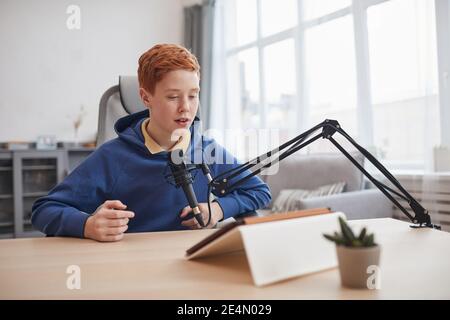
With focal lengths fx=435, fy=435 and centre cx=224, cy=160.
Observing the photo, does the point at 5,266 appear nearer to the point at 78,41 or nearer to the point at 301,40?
the point at 301,40

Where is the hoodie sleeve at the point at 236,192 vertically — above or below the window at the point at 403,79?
below

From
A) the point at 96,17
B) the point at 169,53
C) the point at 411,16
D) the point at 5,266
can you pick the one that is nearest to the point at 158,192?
the point at 169,53

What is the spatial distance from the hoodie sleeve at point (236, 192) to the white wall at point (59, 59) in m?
3.64

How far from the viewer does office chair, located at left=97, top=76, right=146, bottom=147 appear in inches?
70.6

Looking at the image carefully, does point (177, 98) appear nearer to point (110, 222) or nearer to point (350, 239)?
point (110, 222)

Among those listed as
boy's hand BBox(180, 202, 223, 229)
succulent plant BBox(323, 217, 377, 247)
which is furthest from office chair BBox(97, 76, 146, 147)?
succulent plant BBox(323, 217, 377, 247)

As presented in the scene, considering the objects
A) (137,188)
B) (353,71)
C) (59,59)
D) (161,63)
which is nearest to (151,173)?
(137,188)

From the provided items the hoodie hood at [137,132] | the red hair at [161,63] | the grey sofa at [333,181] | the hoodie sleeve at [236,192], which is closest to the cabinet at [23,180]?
the grey sofa at [333,181]

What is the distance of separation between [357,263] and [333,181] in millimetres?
2515

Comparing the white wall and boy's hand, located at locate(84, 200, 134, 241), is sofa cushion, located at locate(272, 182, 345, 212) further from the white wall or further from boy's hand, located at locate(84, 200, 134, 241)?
the white wall

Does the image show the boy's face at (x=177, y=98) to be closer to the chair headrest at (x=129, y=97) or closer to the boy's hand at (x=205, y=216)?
the boy's hand at (x=205, y=216)

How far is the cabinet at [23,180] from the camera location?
4.04m

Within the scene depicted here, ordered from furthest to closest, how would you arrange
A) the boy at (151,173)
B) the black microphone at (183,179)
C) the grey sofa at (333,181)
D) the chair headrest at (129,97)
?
the grey sofa at (333,181)
the chair headrest at (129,97)
the boy at (151,173)
the black microphone at (183,179)

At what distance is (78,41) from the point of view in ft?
15.8
